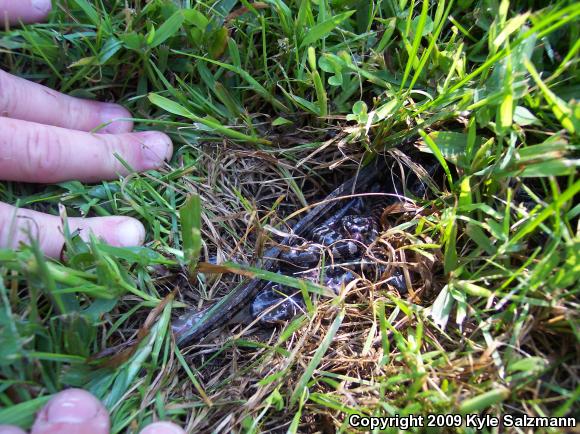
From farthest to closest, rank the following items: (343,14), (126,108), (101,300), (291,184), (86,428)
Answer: (126,108), (291,184), (343,14), (101,300), (86,428)

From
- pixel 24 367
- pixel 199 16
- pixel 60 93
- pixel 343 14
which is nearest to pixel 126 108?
pixel 60 93

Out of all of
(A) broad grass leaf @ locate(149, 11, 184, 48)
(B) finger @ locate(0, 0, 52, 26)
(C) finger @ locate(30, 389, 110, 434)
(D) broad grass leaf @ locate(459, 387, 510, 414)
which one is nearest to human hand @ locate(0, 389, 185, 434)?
(C) finger @ locate(30, 389, 110, 434)

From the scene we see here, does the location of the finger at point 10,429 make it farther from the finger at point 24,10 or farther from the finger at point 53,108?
the finger at point 24,10

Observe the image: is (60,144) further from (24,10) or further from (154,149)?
(24,10)

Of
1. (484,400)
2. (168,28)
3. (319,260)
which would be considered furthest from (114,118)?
(484,400)

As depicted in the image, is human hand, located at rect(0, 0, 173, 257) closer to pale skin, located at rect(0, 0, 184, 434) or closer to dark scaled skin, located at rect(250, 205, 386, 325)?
pale skin, located at rect(0, 0, 184, 434)

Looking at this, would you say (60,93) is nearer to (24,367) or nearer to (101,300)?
(101,300)
